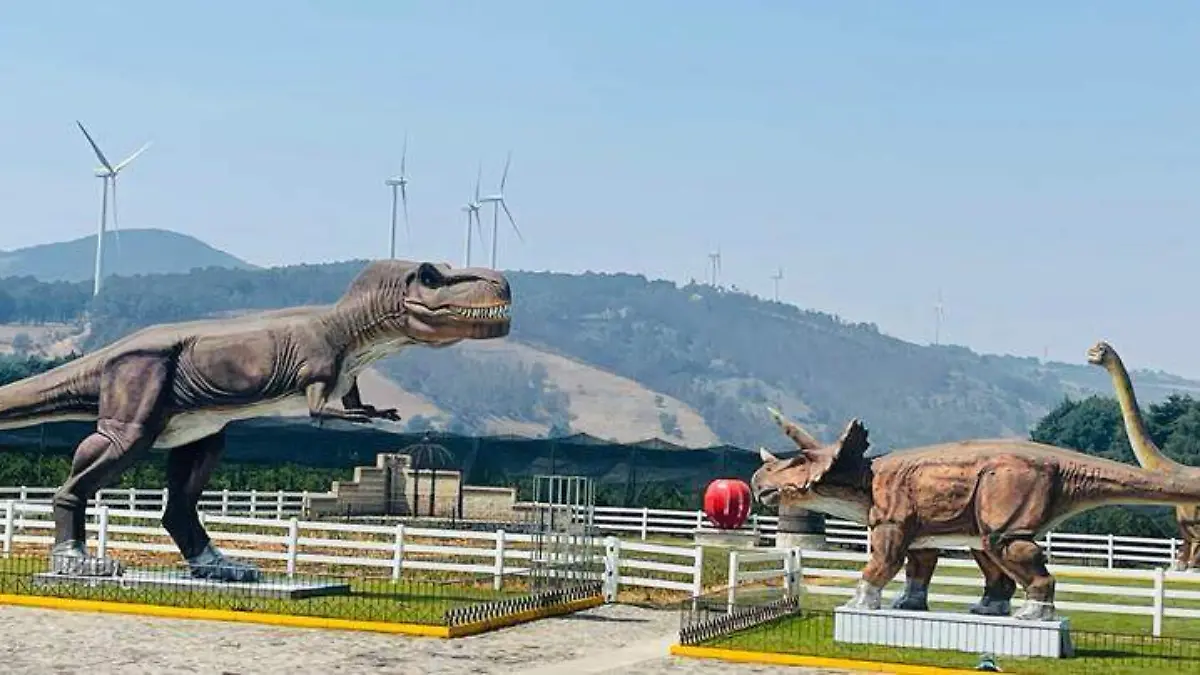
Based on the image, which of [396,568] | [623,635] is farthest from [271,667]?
[396,568]

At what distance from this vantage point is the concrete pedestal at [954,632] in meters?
18.8

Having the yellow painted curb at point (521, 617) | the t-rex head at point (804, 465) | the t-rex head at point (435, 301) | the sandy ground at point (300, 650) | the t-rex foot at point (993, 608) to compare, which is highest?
the t-rex head at point (435, 301)

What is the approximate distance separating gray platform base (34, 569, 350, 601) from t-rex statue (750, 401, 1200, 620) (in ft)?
20.1

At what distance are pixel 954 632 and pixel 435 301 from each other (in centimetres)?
704

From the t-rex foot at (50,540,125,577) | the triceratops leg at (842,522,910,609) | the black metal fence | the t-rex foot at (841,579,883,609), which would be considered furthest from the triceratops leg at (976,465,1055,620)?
the t-rex foot at (50,540,125,577)

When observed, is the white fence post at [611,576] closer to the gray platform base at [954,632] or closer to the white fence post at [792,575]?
the white fence post at [792,575]

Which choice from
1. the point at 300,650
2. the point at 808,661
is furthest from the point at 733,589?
the point at 300,650

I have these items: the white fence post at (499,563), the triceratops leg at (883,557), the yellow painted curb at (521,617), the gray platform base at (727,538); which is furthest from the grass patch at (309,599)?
the gray platform base at (727,538)

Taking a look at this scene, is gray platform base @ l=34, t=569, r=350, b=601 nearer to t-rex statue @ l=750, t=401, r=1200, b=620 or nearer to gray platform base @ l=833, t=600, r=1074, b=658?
t-rex statue @ l=750, t=401, r=1200, b=620

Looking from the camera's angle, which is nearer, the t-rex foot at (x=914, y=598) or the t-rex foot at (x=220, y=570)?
the t-rex foot at (x=914, y=598)

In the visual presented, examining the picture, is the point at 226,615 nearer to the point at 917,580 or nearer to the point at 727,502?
the point at 917,580

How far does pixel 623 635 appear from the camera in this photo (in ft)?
68.1

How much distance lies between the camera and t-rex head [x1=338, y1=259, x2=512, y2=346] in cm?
2156

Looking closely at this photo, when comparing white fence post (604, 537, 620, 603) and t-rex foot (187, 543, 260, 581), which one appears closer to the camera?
t-rex foot (187, 543, 260, 581)
